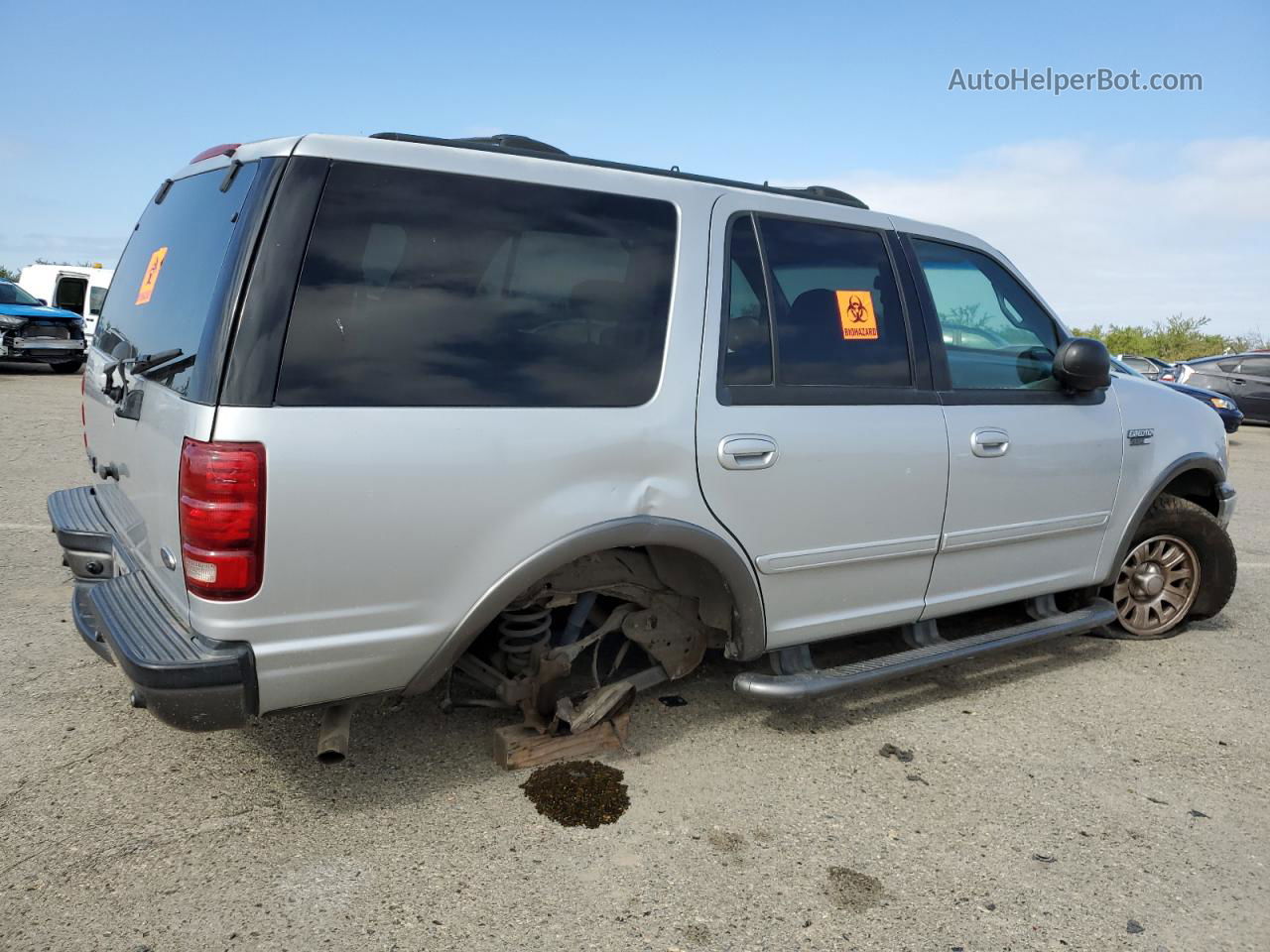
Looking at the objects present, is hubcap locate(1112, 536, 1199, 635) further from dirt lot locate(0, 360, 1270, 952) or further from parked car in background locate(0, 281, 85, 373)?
parked car in background locate(0, 281, 85, 373)

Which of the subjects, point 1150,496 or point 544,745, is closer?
point 544,745

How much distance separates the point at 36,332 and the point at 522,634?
57.3ft

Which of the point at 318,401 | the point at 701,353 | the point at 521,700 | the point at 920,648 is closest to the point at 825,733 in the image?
the point at 920,648

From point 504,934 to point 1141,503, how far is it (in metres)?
3.44

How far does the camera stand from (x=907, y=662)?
3605mm

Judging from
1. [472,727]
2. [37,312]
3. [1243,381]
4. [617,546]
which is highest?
[1243,381]

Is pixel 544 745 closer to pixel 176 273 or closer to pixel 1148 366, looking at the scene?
pixel 176 273

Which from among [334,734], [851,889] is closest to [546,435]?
[334,734]

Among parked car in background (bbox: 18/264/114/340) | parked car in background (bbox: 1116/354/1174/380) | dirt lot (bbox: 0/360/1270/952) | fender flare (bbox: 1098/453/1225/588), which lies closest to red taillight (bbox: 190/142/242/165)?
dirt lot (bbox: 0/360/1270/952)

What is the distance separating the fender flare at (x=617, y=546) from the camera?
8.95 feet

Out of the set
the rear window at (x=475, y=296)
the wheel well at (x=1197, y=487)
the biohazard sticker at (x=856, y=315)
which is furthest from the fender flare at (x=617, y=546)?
the wheel well at (x=1197, y=487)

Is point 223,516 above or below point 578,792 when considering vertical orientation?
above

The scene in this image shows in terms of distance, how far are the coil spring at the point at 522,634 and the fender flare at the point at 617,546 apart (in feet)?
0.88

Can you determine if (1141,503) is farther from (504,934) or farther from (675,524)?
(504,934)
